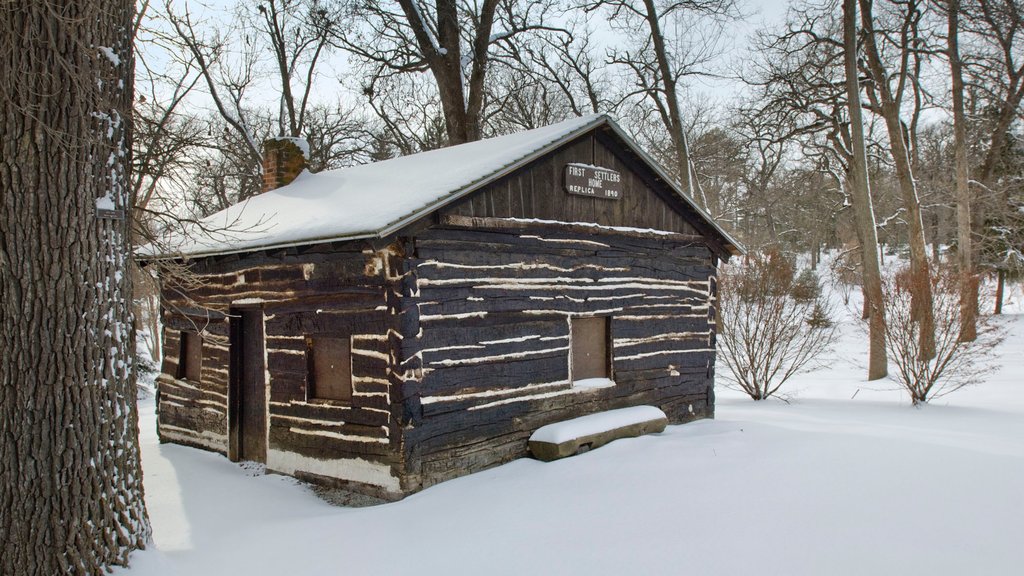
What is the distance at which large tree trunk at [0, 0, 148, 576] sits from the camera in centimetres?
487

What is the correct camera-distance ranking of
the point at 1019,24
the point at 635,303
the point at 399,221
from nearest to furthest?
the point at 399,221, the point at 635,303, the point at 1019,24

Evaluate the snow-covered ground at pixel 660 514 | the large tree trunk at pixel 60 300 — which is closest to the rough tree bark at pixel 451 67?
the snow-covered ground at pixel 660 514

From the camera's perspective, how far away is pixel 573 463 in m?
8.14

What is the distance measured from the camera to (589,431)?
28.2 ft

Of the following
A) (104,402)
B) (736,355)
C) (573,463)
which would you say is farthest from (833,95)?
(104,402)

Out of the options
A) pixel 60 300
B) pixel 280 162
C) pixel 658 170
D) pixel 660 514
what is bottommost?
pixel 660 514

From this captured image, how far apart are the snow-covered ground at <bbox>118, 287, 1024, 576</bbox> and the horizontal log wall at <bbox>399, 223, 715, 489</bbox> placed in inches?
22.3

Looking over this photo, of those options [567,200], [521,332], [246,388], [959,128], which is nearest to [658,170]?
[567,200]

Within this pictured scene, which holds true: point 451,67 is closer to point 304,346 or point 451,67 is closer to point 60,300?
point 304,346

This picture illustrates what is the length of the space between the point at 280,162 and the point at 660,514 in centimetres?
870

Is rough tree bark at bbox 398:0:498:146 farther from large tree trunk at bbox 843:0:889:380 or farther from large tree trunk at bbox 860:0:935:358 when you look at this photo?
large tree trunk at bbox 860:0:935:358

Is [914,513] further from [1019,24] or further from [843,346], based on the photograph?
[843,346]

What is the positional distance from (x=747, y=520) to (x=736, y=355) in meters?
9.15

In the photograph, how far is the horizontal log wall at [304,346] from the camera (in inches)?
297
